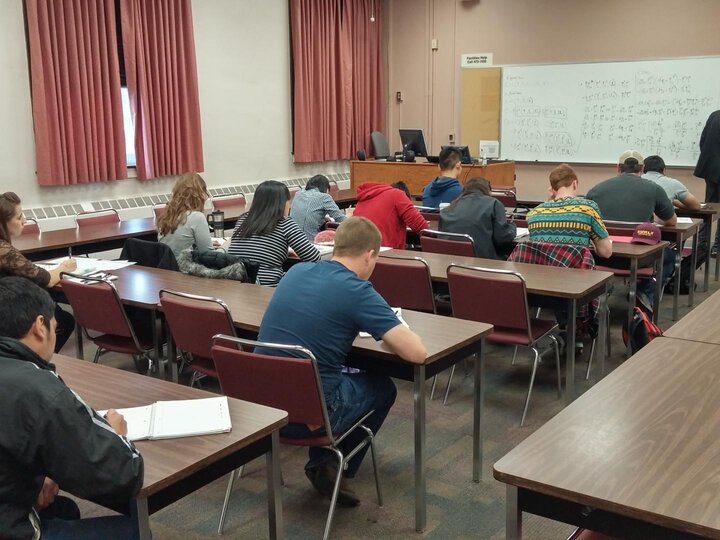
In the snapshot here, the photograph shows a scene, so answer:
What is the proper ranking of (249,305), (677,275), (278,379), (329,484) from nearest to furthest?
(278,379) < (329,484) < (249,305) < (677,275)

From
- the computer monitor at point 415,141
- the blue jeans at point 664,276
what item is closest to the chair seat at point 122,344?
the blue jeans at point 664,276

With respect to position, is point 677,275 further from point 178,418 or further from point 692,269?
point 178,418

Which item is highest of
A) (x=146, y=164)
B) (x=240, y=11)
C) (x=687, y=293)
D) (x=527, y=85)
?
(x=240, y=11)

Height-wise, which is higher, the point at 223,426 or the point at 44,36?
the point at 44,36

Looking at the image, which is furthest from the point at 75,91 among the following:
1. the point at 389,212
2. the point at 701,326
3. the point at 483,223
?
the point at 701,326

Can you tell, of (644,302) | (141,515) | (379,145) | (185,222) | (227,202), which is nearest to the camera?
(141,515)

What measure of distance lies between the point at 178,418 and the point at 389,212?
3.12m

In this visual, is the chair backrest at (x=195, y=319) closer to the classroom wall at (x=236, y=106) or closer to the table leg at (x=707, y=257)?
the classroom wall at (x=236, y=106)

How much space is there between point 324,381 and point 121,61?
5.48m

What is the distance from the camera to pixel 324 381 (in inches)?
102

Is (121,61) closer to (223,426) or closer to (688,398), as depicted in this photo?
(223,426)

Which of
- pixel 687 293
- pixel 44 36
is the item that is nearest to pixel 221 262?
pixel 44 36

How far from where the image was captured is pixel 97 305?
353 cm

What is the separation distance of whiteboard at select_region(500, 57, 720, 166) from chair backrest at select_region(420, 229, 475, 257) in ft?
16.0
